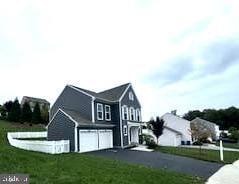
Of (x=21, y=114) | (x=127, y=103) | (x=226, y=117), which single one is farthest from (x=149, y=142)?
(x=226, y=117)

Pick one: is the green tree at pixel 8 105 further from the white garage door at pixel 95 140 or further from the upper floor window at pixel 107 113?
the white garage door at pixel 95 140

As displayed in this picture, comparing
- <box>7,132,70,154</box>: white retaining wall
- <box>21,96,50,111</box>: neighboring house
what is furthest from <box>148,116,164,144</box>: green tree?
<box>21,96,50,111</box>: neighboring house

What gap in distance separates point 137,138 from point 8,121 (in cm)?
2541

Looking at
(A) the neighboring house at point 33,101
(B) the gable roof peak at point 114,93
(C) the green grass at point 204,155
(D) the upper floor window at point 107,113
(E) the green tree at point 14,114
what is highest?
(A) the neighboring house at point 33,101

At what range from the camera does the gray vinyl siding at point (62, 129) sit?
26.7m

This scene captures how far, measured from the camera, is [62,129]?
27.5 meters

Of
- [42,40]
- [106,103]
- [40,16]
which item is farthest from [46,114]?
[40,16]

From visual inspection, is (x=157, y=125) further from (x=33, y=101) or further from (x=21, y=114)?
(x=33, y=101)

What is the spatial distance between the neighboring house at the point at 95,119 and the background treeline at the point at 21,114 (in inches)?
741

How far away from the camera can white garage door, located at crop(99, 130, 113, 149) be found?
3137 centimetres

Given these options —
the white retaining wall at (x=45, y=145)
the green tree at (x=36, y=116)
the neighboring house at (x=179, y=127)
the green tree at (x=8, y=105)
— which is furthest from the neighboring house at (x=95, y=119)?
the green tree at (x=8, y=105)

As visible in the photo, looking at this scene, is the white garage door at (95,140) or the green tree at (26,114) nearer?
the white garage door at (95,140)

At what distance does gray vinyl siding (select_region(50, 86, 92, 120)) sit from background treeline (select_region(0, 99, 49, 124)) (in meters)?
19.1

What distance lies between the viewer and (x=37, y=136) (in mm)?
36156
